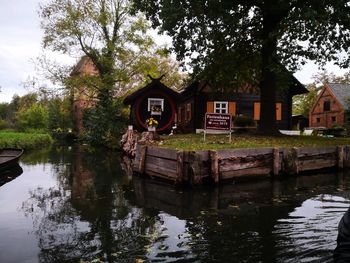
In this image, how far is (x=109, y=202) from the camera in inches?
432

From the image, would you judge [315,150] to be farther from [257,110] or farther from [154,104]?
[257,110]

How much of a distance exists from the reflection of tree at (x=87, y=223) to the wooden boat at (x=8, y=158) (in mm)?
3958

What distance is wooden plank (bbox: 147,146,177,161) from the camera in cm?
1301

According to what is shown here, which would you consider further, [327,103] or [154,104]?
[327,103]

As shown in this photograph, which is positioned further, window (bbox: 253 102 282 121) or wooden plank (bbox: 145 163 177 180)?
window (bbox: 253 102 282 121)

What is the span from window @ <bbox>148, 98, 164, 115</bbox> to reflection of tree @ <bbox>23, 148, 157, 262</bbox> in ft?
41.1

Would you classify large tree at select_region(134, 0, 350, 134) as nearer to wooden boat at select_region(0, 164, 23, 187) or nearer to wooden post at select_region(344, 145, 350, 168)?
wooden post at select_region(344, 145, 350, 168)

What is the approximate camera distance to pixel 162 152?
45.1ft

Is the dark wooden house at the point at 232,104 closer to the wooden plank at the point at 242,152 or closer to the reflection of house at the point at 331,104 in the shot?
the wooden plank at the point at 242,152

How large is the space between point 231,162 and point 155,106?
1454 centimetres

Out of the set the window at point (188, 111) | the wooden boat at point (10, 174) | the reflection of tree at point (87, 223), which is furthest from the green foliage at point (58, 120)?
the reflection of tree at point (87, 223)

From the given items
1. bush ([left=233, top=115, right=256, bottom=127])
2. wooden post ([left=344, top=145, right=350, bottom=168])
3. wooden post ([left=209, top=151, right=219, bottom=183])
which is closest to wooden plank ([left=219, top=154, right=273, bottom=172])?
wooden post ([left=209, top=151, right=219, bottom=183])

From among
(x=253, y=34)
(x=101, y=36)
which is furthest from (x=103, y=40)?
(x=253, y=34)

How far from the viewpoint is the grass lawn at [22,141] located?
28428mm
